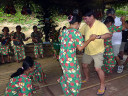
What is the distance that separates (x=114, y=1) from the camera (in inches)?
279

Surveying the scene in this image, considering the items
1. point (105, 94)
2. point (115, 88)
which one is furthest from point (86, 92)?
point (115, 88)

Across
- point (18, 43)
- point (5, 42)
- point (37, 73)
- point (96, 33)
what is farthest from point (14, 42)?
point (96, 33)

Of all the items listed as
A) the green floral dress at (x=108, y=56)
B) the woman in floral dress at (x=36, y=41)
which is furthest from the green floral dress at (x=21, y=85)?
the woman in floral dress at (x=36, y=41)

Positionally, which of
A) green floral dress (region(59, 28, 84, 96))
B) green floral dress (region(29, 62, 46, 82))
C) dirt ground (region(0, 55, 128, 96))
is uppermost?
green floral dress (region(59, 28, 84, 96))

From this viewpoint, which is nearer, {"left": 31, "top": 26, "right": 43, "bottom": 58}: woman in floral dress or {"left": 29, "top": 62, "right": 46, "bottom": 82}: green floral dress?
{"left": 29, "top": 62, "right": 46, "bottom": 82}: green floral dress

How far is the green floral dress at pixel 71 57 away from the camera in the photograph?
203cm

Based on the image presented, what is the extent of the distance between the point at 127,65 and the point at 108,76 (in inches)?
44.5

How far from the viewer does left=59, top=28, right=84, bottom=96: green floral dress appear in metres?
2.03

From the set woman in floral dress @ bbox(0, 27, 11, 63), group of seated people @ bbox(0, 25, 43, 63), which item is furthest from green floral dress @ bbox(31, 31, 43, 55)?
woman in floral dress @ bbox(0, 27, 11, 63)

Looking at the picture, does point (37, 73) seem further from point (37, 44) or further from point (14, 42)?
point (37, 44)

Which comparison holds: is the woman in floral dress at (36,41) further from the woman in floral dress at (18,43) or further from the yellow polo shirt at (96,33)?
the yellow polo shirt at (96,33)

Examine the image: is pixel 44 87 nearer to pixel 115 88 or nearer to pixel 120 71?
pixel 115 88

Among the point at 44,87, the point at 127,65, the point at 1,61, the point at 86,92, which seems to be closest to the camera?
the point at 86,92

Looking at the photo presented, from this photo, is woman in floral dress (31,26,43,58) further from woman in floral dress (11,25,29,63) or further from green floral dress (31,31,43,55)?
woman in floral dress (11,25,29,63)
